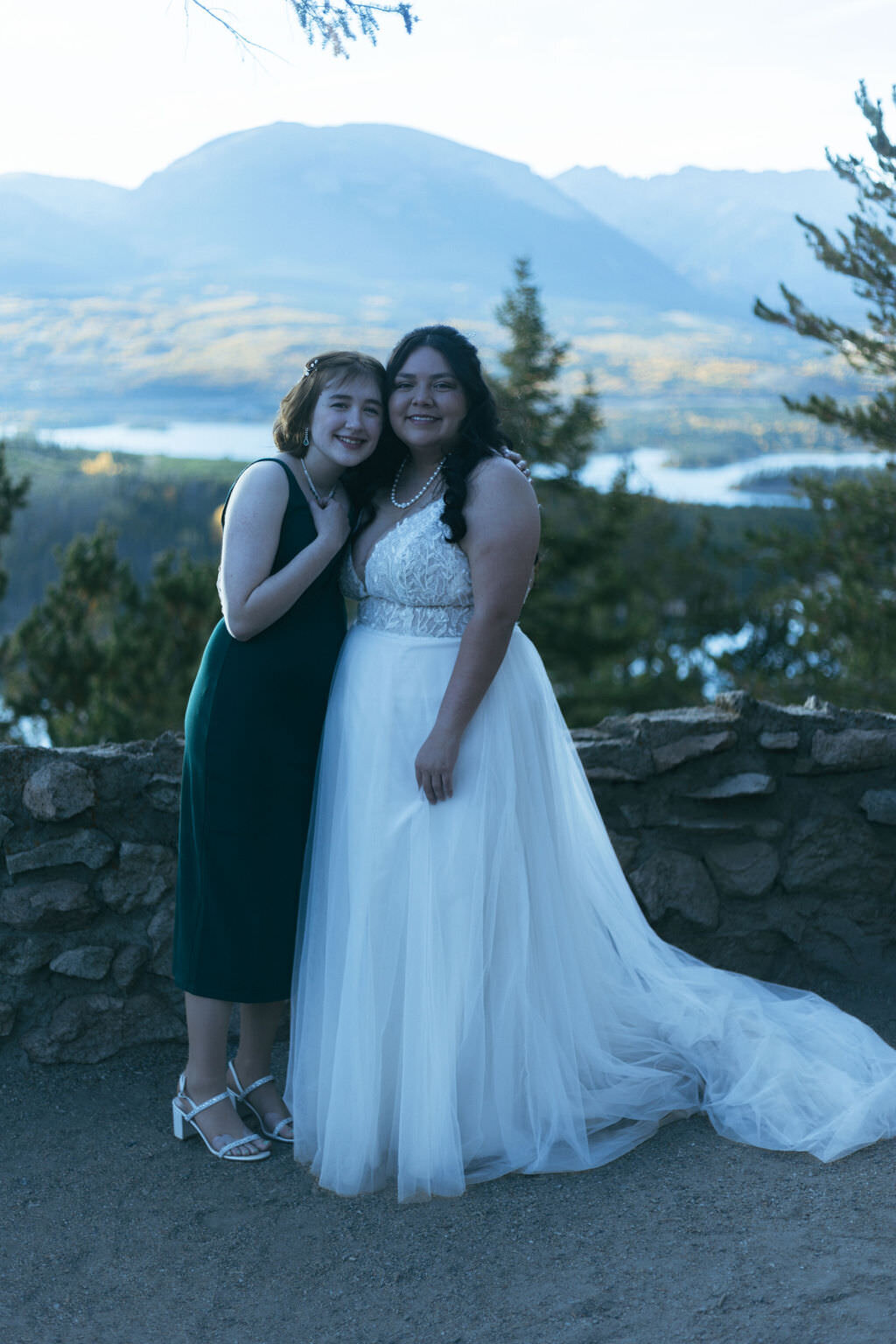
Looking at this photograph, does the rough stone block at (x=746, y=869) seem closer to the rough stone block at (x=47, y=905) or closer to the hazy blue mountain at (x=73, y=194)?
the rough stone block at (x=47, y=905)

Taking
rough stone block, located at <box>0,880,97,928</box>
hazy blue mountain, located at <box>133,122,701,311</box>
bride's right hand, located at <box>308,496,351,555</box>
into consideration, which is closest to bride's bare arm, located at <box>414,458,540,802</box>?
bride's right hand, located at <box>308,496,351,555</box>

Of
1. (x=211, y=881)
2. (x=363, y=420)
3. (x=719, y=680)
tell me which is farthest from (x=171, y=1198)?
(x=719, y=680)

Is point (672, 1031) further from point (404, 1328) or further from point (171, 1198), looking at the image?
point (171, 1198)

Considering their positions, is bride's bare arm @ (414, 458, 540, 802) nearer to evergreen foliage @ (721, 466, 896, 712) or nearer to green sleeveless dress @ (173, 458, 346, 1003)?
green sleeveless dress @ (173, 458, 346, 1003)

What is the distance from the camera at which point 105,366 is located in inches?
1975

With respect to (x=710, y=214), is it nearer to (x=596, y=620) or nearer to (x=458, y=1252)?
(x=596, y=620)

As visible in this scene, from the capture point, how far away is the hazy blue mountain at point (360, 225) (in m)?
67.3

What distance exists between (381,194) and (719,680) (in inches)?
2541

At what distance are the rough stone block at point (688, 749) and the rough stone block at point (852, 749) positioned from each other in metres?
0.27

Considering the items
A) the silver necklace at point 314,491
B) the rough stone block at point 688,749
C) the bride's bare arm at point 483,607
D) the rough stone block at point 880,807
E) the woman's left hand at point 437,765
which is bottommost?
the rough stone block at point 880,807

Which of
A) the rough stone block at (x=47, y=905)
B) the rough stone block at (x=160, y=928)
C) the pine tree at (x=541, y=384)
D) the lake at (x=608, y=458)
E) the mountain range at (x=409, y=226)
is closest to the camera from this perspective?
the rough stone block at (x=47, y=905)

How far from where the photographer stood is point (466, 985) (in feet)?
7.92

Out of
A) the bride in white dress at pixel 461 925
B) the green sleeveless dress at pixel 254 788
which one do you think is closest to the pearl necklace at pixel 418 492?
the bride in white dress at pixel 461 925

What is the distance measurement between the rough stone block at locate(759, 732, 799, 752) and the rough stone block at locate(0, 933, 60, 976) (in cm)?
218
